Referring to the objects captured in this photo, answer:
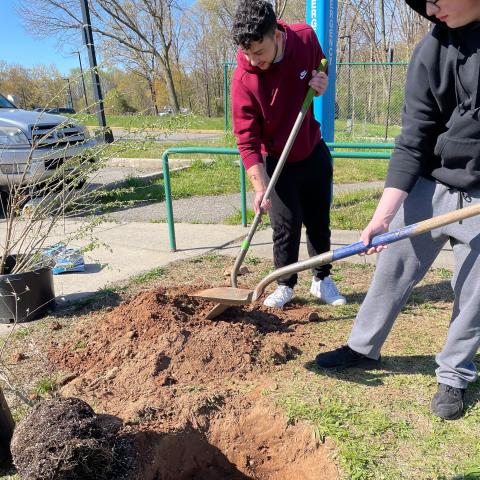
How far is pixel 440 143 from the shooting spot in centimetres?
208

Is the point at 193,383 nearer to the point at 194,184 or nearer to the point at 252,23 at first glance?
the point at 252,23

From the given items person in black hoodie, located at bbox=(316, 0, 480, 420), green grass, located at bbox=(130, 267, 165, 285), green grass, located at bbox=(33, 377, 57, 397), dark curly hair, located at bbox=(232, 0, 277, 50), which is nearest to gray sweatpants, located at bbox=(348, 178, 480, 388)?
person in black hoodie, located at bbox=(316, 0, 480, 420)

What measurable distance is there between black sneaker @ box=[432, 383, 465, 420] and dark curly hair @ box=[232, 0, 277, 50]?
1.98m

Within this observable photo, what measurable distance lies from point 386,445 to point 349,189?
A: 5.85 m

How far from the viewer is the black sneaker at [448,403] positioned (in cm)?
229

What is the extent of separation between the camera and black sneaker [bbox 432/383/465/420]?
2.29 m

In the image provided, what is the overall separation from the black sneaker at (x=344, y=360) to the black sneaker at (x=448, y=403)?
434 millimetres

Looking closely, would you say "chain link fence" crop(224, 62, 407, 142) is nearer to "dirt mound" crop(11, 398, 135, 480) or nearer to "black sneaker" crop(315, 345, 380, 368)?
"black sneaker" crop(315, 345, 380, 368)

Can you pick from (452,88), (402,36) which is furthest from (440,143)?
(402,36)

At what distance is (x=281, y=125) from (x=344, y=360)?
1476 mm

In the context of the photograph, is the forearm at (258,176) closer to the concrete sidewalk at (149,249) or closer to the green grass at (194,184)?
the concrete sidewalk at (149,249)

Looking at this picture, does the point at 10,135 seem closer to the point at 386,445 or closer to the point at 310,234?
the point at 310,234

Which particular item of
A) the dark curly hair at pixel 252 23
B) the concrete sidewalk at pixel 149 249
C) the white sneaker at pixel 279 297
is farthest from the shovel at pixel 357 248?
the concrete sidewalk at pixel 149 249

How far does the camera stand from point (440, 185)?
2.20 metres
